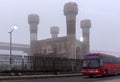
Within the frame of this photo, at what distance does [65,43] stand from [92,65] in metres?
63.3

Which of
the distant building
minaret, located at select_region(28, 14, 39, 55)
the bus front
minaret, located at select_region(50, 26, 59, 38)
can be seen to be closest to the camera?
the bus front

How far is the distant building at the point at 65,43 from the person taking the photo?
9240 cm

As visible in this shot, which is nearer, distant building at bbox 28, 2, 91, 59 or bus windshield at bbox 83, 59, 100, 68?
bus windshield at bbox 83, 59, 100, 68

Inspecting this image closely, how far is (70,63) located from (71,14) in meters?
47.0

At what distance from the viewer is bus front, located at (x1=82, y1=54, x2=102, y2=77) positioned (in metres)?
29.8

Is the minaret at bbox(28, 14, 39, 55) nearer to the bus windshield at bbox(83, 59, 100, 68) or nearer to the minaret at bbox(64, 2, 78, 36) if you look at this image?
the minaret at bbox(64, 2, 78, 36)

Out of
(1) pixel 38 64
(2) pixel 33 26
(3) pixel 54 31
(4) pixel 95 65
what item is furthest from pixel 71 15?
(4) pixel 95 65

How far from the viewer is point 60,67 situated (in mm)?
51844

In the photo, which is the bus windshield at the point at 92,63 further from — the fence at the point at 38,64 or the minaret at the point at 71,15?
the minaret at the point at 71,15

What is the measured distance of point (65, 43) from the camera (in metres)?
93.2

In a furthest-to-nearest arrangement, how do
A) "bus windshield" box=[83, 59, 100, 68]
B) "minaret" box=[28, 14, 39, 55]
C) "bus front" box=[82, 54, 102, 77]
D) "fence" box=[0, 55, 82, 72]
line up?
"minaret" box=[28, 14, 39, 55] → "fence" box=[0, 55, 82, 72] → "bus windshield" box=[83, 59, 100, 68] → "bus front" box=[82, 54, 102, 77]

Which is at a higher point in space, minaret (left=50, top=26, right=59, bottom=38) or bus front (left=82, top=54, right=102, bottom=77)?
minaret (left=50, top=26, right=59, bottom=38)

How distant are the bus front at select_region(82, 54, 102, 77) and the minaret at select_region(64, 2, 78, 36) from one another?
209ft

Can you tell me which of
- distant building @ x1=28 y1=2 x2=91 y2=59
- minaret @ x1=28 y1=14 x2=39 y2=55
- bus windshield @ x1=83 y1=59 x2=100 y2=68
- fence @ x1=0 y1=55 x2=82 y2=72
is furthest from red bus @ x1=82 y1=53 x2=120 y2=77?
minaret @ x1=28 y1=14 x2=39 y2=55
